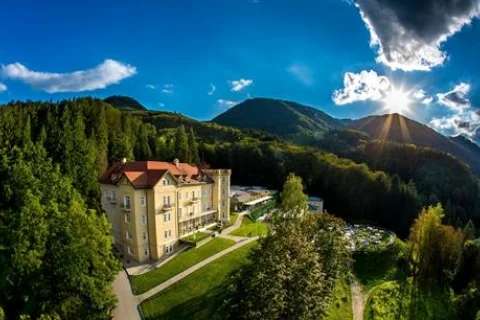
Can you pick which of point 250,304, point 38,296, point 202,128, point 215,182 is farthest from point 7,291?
point 202,128

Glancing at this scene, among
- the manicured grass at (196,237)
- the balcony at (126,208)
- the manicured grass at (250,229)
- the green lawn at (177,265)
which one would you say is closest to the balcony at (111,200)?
the balcony at (126,208)

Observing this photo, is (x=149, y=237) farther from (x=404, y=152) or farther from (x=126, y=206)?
(x=404, y=152)

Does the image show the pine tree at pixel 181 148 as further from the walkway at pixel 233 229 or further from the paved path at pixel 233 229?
the paved path at pixel 233 229

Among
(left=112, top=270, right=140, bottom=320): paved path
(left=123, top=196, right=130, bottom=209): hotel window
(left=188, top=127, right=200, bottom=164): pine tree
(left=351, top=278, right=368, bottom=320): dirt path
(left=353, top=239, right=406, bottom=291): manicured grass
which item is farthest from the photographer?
(left=188, top=127, right=200, bottom=164): pine tree

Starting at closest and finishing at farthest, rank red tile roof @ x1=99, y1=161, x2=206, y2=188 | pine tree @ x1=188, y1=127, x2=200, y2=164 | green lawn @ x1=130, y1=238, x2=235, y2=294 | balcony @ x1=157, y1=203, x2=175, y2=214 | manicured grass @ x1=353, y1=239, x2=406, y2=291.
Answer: green lawn @ x1=130, y1=238, x2=235, y2=294, red tile roof @ x1=99, y1=161, x2=206, y2=188, balcony @ x1=157, y1=203, x2=175, y2=214, manicured grass @ x1=353, y1=239, x2=406, y2=291, pine tree @ x1=188, y1=127, x2=200, y2=164

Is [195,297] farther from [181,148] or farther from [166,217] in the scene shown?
[181,148]

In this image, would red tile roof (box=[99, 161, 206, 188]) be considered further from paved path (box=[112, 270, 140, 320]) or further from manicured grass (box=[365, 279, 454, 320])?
manicured grass (box=[365, 279, 454, 320])

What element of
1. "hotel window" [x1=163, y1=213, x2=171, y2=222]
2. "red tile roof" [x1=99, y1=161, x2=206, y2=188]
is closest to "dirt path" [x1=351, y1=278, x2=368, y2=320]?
"hotel window" [x1=163, y1=213, x2=171, y2=222]
